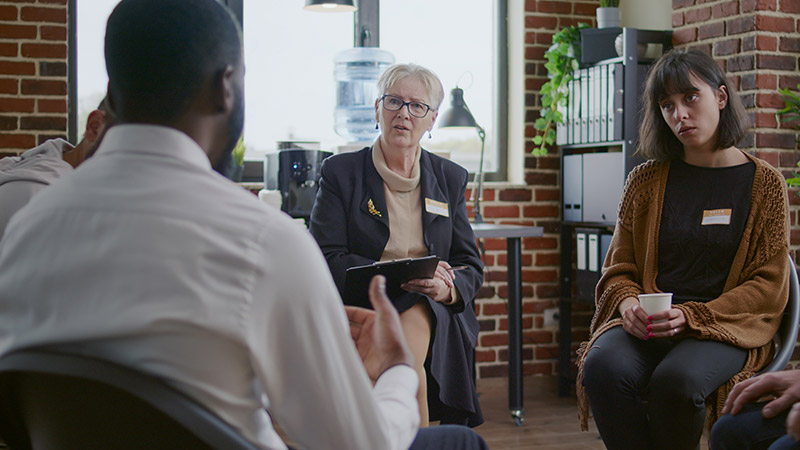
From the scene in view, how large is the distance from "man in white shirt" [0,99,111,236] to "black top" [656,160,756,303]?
1.61 metres

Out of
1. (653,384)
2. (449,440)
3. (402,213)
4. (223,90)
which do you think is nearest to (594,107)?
(402,213)

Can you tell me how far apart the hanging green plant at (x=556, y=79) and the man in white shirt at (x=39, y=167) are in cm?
271

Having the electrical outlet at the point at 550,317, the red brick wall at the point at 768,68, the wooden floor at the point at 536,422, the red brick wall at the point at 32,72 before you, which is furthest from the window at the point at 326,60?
the red brick wall at the point at 768,68

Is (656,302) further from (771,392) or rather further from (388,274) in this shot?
(388,274)

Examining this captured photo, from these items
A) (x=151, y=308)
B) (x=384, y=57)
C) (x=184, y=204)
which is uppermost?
(x=384, y=57)

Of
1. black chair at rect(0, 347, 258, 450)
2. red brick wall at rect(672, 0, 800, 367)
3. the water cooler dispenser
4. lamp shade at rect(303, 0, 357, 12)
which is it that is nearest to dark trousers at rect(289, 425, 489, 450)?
black chair at rect(0, 347, 258, 450)

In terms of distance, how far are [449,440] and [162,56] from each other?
69 cm

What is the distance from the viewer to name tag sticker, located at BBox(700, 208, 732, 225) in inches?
90.1

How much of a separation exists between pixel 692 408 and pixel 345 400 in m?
1.46

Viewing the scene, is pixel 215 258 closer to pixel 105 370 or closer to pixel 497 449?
pixel 105 370

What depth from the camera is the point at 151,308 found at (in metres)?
0.76

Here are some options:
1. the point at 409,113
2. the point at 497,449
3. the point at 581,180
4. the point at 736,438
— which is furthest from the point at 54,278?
the point at 581,180

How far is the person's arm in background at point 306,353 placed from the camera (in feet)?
2.58

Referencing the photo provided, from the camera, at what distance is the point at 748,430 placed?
1727mm
